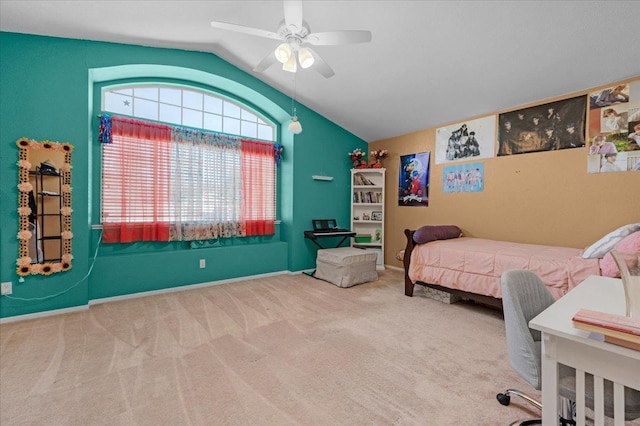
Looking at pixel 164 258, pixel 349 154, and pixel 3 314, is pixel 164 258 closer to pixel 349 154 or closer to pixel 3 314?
pixel 3 314

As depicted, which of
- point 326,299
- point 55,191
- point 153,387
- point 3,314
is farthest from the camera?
point 326,299

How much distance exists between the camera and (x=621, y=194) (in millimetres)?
2822

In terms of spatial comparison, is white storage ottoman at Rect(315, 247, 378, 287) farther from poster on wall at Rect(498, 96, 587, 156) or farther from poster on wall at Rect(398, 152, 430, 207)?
poster on wall at Rect(498, 96, 587, 156)

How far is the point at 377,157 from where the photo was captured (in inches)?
207

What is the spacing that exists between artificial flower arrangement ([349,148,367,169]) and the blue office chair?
3959 millimetres

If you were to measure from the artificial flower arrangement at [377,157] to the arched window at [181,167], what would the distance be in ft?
6.12

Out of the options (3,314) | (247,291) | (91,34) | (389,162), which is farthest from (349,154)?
(3,314)

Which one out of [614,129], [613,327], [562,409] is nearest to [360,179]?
[614,129]

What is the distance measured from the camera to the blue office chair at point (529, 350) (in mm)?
1074

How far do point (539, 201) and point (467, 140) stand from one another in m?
1.25

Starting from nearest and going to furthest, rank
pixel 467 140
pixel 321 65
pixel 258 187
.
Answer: pixel 321 65 → pixel 467 140 → pixel 258 187

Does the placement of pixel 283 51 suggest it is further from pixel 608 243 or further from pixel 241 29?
pixel 608 243

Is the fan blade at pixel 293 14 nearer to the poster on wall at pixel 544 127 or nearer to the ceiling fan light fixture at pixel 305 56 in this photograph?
A: the ceiling fan light fixture at pixel 305 56

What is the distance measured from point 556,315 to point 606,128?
306 cm
